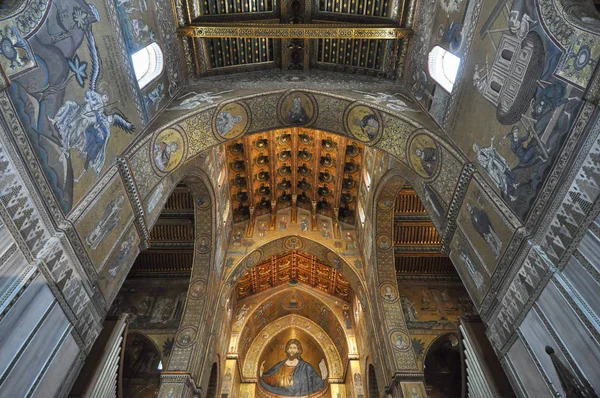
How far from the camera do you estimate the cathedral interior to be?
482 centimetres

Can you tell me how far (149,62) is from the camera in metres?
8.97

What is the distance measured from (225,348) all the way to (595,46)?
54.9ft

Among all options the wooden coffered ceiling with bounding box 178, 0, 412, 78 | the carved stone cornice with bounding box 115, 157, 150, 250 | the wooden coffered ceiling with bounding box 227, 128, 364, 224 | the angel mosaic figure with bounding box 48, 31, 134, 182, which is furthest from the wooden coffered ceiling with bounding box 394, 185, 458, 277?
the angel mosaic figure with bounding box 48, 31, 134, 182

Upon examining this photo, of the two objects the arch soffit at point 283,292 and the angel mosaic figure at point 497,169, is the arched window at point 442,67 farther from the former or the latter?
the arch soffit at point 283,292

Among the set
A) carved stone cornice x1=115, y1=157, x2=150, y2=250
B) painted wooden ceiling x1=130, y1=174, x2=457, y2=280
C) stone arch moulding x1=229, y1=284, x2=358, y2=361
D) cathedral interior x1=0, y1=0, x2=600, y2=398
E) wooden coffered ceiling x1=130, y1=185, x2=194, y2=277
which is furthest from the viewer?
stone arch moulding x1=229, y1=284, x2=358, y2=361

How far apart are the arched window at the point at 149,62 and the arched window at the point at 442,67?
272 inches

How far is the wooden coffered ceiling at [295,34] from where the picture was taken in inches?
374

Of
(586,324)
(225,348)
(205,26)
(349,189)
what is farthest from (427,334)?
(205,26)

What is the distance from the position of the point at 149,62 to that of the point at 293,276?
1380 cm

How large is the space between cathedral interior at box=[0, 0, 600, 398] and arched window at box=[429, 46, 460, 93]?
0.05 m

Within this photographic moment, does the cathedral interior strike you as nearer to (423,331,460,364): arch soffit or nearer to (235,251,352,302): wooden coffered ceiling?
(423,331,460,364): arch soffit

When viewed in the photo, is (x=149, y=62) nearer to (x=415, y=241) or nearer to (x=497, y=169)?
(x=497, y=169)

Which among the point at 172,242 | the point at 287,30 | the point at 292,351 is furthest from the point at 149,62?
the point at 292,351

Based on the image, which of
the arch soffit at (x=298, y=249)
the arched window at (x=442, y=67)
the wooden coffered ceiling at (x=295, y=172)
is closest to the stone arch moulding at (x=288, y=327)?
the arch soffit at (x=298, y=249)
